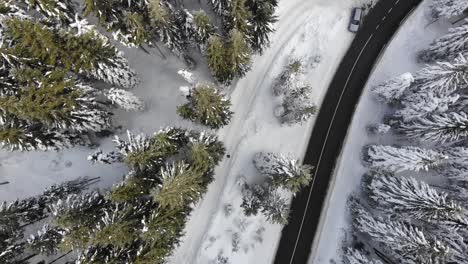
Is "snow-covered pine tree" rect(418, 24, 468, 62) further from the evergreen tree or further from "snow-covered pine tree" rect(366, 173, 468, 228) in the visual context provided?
the evergreen tree

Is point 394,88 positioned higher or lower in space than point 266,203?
higher

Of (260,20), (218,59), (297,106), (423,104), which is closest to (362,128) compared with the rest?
(423,104)

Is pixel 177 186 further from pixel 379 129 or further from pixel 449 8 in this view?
pixel 449 8

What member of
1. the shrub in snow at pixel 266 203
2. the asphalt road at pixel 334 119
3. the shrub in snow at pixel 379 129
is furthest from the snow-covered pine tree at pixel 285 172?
the shrub in snow at pixel 379 129

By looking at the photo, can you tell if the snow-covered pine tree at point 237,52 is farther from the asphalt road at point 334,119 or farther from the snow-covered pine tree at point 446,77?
the snow-covered pine tree at point 446,77

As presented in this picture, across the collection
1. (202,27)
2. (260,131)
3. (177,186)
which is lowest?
(177,186)

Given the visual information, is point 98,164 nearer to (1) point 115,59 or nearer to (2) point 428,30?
(1) point 115,59

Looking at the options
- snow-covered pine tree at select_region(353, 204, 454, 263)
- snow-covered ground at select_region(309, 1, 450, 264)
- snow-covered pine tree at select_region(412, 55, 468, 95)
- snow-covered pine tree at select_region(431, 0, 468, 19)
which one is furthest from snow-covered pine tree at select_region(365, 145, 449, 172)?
snow-covered pine tree at select_region(431, 0, 468, 19)
